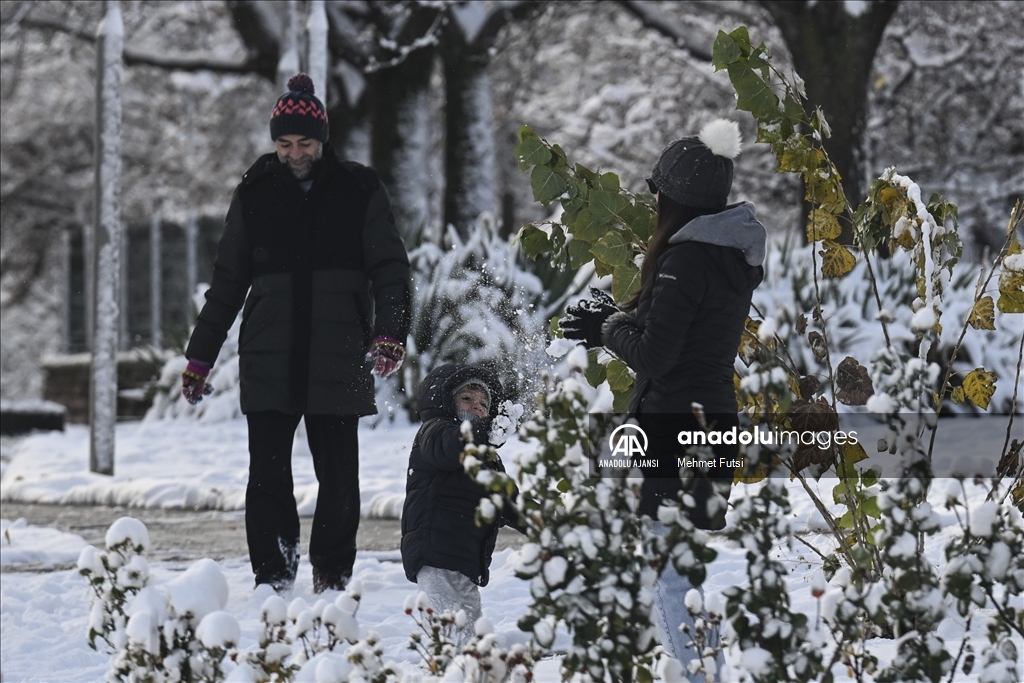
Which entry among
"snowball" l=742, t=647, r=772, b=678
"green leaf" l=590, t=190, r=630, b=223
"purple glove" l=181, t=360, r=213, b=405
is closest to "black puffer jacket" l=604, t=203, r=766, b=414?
"green leaf" l=590, t=190, r=630, b=223

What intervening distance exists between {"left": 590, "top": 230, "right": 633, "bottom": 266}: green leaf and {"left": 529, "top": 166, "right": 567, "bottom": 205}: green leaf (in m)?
0.19

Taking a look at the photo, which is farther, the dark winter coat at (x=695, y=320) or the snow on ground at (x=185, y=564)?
the snow on ground at (x=185, y=564)

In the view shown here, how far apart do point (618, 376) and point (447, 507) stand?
72 centimetres

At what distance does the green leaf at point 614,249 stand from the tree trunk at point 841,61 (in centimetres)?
848

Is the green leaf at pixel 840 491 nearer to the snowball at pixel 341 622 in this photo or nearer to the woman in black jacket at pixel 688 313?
the woman in black jacket at pixel 688 313

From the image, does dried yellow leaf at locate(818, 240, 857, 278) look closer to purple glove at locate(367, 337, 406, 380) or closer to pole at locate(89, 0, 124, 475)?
purple glove at locate(367, 337, 406, 380)

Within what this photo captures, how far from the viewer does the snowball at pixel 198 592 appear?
7.84 ft

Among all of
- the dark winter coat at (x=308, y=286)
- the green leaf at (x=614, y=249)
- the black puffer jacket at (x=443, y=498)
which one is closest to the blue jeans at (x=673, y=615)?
the black puffer jacket at (x=443, y=498)

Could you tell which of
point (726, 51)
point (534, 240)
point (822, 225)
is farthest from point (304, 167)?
point (822, 225)

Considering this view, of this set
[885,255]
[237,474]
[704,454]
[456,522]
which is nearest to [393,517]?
[237,474]

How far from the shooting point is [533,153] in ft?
12.6

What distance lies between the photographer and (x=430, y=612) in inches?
106

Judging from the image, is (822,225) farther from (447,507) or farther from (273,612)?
(273,612)

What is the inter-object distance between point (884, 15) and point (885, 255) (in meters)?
2.31
